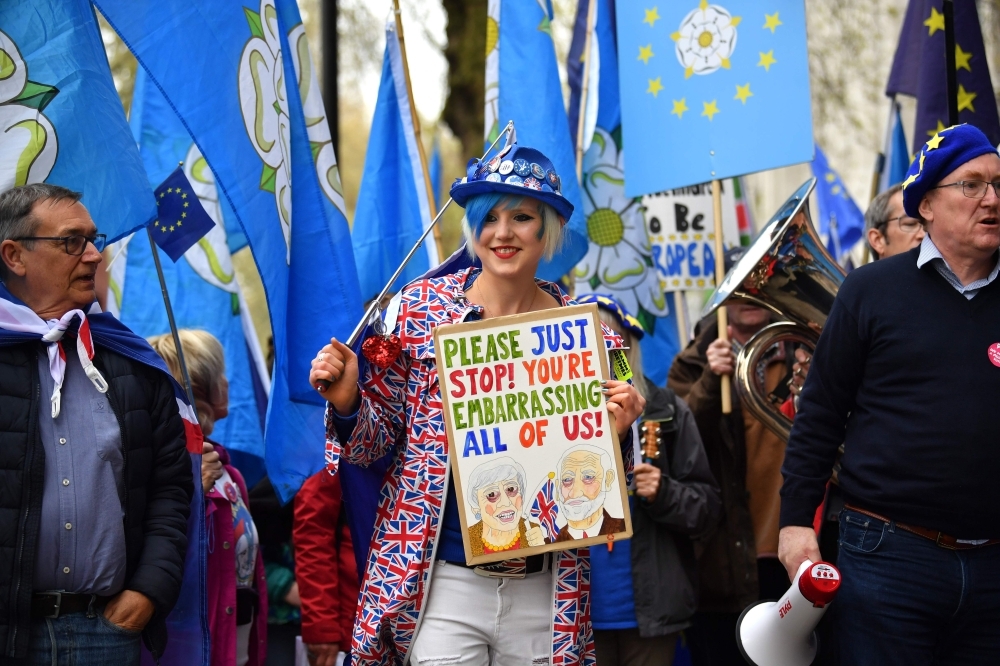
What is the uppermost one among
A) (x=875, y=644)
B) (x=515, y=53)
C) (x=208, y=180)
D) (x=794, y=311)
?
(x=515, y=53)

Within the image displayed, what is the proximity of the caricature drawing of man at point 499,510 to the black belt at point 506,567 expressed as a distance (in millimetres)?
139

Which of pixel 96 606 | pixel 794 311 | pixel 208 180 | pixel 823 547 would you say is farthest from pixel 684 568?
pixel 208 180

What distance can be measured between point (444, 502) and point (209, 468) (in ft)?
4.17

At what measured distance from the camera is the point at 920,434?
326cm

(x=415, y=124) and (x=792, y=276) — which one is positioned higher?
(x=415, y=124)

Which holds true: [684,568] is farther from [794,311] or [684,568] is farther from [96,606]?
[96,606]

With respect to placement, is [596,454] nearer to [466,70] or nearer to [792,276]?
[792,276]

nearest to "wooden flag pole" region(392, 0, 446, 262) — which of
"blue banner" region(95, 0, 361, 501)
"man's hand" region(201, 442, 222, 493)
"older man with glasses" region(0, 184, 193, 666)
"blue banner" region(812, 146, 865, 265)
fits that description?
"blue banner" region(95, 0, 361, 501)

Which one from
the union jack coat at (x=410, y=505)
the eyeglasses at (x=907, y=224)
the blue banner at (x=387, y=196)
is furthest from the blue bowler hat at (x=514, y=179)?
the blue banner at (x=387, y=196)

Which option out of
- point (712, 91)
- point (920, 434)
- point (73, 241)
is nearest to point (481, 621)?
point (920, 434)

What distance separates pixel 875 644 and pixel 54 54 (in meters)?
3.18

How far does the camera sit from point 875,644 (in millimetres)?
3314

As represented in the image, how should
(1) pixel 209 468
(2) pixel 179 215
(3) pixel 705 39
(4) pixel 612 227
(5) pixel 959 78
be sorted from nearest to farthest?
(1) pixel 209 468 → (2) pixel 179 215 → (3) pixel 705 39 → (5) pixel 959 78 → (4) pixel 612 227

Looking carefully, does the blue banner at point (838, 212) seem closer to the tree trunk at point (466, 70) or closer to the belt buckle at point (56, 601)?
the tree trunk at point (466, 70)
